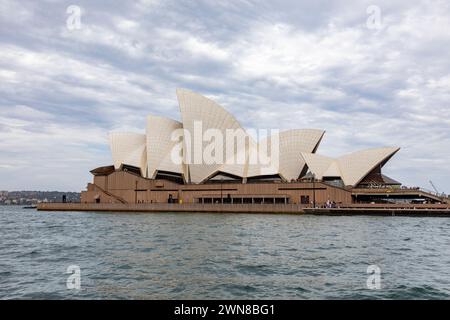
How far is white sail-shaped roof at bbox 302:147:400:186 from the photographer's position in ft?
207

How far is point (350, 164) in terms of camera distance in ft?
211

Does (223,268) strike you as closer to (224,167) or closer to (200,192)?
(200,192)

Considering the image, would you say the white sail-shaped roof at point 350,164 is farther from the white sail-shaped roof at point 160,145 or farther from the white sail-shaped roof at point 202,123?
the white sail-shaped roof at point 160,145

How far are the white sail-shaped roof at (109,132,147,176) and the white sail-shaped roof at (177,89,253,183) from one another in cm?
913

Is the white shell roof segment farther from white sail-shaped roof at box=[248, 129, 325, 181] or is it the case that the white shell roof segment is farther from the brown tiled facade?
the brown tiled facade

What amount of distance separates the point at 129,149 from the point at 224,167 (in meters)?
17.6

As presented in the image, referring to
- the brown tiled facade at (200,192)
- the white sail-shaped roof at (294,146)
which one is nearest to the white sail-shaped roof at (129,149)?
the brown tiled facade at (200,192)

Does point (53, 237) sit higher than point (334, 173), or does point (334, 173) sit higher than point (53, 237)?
point (334, 173)

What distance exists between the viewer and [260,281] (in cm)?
1314

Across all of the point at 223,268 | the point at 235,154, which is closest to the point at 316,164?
the point at 235,154

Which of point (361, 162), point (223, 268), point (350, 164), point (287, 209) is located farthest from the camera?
point (350, 164)

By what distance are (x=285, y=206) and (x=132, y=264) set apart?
142ft
